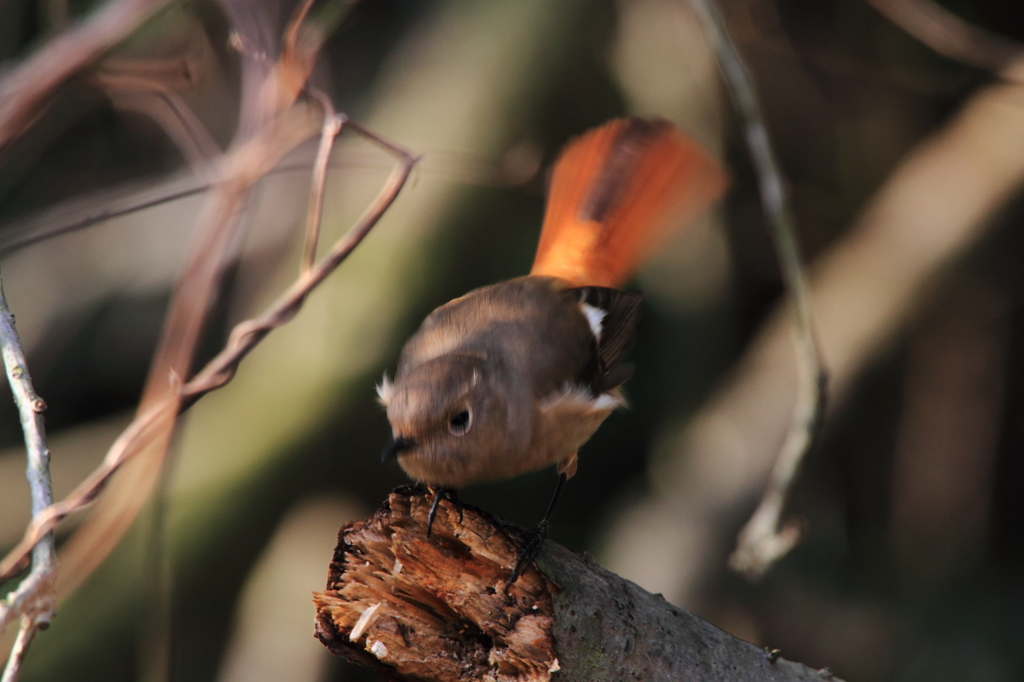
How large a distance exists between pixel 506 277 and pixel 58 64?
7.38ft

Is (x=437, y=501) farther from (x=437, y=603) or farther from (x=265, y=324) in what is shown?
(x=265, y=324)

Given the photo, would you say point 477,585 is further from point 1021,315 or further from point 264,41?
point 1021,315

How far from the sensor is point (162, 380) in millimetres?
2428

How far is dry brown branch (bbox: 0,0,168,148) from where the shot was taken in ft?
6.68

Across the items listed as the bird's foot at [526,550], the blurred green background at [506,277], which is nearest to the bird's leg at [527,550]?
the bird's foot at [526,550]

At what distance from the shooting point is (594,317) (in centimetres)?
268

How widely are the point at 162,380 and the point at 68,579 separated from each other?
0.62m

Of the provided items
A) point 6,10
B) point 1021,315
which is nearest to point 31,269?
point 6,10

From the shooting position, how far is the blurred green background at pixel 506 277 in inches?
139

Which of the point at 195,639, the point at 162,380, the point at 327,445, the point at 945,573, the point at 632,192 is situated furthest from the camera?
the point at 945,573

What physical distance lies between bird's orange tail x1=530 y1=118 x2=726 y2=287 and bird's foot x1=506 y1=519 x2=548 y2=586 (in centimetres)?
141

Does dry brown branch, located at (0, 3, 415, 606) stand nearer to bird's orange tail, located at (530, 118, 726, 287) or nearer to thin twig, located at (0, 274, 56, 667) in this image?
thin twig, located at (0, 274, 56, 667)

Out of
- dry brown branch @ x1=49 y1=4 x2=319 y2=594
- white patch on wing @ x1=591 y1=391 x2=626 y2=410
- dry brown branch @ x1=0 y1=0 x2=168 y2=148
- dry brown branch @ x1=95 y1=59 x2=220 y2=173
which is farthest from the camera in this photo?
dry brown branch @ x1=95 y1=59 x2=220 y2=173

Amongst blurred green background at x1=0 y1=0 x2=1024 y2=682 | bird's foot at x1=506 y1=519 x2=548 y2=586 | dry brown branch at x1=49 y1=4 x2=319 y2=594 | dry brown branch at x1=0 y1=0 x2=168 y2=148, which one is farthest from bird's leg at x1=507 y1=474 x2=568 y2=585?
blurred green background at x1=0 y1=0 x2=1024 y2=682
